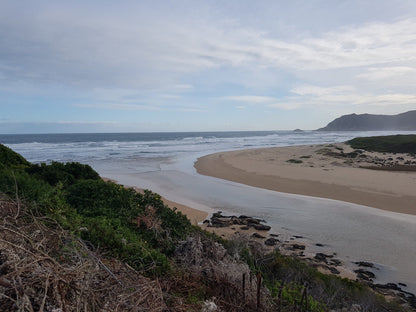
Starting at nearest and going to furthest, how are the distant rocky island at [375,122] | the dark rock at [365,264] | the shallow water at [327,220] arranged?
the dark rock at [365,264]
the shallow water at [327,220]
the distant rocky island at [375,122]

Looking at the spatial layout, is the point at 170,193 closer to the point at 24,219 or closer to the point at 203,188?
the point at 203,188

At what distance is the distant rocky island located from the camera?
150975 mm

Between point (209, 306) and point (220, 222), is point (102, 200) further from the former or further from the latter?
point (209, 306)

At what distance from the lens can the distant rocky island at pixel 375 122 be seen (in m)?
151

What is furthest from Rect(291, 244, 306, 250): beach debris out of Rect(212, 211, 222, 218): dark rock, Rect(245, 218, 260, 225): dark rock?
Rect(212, 211, 222, 218): dark rock

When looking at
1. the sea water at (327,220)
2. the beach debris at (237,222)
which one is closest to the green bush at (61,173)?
the sea water at (327,220)

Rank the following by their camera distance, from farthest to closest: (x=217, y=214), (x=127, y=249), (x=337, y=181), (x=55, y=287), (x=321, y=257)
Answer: (x=337, y=181)
(x=217, y=214)
(x=321, y=257)
(x=127, y=249)
(x=55, y=287)

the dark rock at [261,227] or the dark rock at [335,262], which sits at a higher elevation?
the dark rock at [261,227]

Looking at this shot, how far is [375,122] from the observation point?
544 ft

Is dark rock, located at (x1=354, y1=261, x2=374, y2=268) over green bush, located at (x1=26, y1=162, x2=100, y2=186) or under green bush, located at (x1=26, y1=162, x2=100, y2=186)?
under

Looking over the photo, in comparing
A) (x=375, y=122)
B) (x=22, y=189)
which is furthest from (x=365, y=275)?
(x=375, y=122)

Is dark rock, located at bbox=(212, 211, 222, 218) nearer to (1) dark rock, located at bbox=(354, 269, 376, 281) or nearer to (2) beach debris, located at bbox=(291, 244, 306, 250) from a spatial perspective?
(2) beach debris, located at bbox=(291, 244, 306, 250)

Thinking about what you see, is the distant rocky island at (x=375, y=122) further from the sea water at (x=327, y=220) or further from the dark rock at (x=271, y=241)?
the dark rock at (x=271, y=241)

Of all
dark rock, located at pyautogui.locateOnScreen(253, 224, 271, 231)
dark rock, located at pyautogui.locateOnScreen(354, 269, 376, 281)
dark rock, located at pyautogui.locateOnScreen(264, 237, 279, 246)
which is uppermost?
dark rock, located at pyautogui.locateOnScreen(253, 224, 271, 231)
